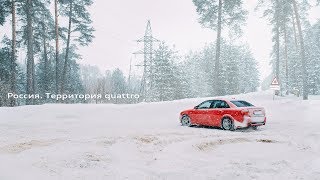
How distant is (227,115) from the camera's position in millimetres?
16469

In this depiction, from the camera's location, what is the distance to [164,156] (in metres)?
9.97

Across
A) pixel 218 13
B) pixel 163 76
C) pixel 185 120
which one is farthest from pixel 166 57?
pixel 185 120

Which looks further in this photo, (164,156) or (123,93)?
(123,93)

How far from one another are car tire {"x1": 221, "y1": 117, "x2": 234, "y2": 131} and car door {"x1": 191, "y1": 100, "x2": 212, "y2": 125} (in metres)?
0.99

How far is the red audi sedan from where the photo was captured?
15992 mm

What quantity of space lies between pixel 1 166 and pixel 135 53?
122 feet

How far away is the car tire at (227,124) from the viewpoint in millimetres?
16375

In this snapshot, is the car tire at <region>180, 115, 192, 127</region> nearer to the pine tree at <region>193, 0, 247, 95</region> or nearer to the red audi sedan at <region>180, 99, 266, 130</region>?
the red audi sedan at <region>180, 99, 266, 130</region>

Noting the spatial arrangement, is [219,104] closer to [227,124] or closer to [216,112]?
[216,112]

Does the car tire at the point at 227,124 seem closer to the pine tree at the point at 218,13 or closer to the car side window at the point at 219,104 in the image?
the car side window at the point at 219,104

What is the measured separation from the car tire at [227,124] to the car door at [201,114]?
99cm

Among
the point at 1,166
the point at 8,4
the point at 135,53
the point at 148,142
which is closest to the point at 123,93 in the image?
the point at 135,53

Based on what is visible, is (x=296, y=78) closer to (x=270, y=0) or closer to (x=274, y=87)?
(x=270, y=0)

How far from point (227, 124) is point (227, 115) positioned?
0.38 m
